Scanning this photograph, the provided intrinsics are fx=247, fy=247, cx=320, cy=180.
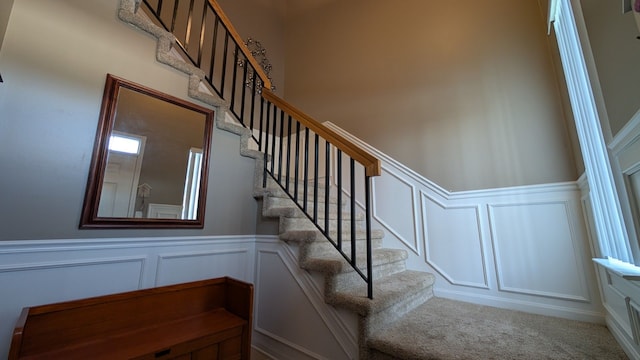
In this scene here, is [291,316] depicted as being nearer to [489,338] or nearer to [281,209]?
[281,209]

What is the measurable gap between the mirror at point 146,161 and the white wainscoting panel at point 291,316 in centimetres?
71

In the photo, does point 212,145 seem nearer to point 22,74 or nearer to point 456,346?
point 22,74

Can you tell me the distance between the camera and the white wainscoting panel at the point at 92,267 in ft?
4.27

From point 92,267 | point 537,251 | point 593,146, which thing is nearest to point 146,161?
point 92,267

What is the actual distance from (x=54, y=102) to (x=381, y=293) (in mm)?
2368

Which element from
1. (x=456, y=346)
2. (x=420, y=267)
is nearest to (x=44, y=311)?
(x=456, y=346)

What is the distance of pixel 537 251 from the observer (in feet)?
6.79

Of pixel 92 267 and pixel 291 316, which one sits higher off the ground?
pixel 92 267

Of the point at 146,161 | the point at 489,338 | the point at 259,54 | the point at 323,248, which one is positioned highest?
the point at 259,54

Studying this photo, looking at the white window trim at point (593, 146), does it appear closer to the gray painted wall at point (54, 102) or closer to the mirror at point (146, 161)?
the mirror at point (146, 161)

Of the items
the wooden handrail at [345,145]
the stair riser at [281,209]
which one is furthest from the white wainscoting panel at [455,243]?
the wooden handrail at [345,145]

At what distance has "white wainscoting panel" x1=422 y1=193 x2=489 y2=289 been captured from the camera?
2.28 metres

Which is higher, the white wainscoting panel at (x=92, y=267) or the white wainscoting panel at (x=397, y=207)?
the white wainscoting panel at (x=397, y=207)

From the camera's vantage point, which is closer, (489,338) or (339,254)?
(489,338)
